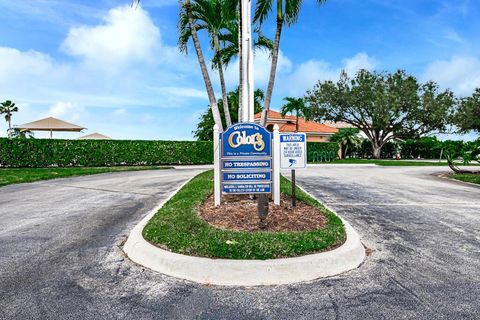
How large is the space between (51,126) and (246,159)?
955 inches

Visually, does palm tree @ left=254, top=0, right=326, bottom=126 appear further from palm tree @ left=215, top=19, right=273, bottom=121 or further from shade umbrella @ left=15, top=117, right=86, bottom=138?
shade umbrella @ left=15, top=117, right=86, bottom=138

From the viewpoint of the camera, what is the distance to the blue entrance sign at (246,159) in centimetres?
639

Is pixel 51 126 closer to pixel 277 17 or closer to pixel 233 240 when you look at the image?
pixel 277 17

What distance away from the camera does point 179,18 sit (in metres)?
11.8

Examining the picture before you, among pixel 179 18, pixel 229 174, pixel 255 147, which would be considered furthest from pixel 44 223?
pixel 179 18

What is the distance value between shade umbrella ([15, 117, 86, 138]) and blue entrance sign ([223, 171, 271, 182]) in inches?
936

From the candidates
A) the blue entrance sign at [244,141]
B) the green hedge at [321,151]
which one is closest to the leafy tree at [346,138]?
the green hedge at [321,151]

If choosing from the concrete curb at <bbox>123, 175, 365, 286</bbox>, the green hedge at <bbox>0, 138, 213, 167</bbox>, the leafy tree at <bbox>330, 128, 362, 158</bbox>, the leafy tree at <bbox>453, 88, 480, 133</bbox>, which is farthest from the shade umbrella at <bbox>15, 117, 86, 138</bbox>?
the leafy tree at <bbox>453, 88, 480, 133</bbox>

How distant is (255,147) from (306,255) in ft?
8.71

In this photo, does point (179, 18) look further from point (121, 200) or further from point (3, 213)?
point (3, 213)

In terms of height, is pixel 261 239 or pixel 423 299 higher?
pixel 261 239

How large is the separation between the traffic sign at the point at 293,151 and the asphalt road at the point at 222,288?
5.49 ft

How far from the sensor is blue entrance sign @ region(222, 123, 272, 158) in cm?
651

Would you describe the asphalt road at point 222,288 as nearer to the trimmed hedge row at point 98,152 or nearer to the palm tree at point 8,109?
the trimmed hedge row at point 98,152
